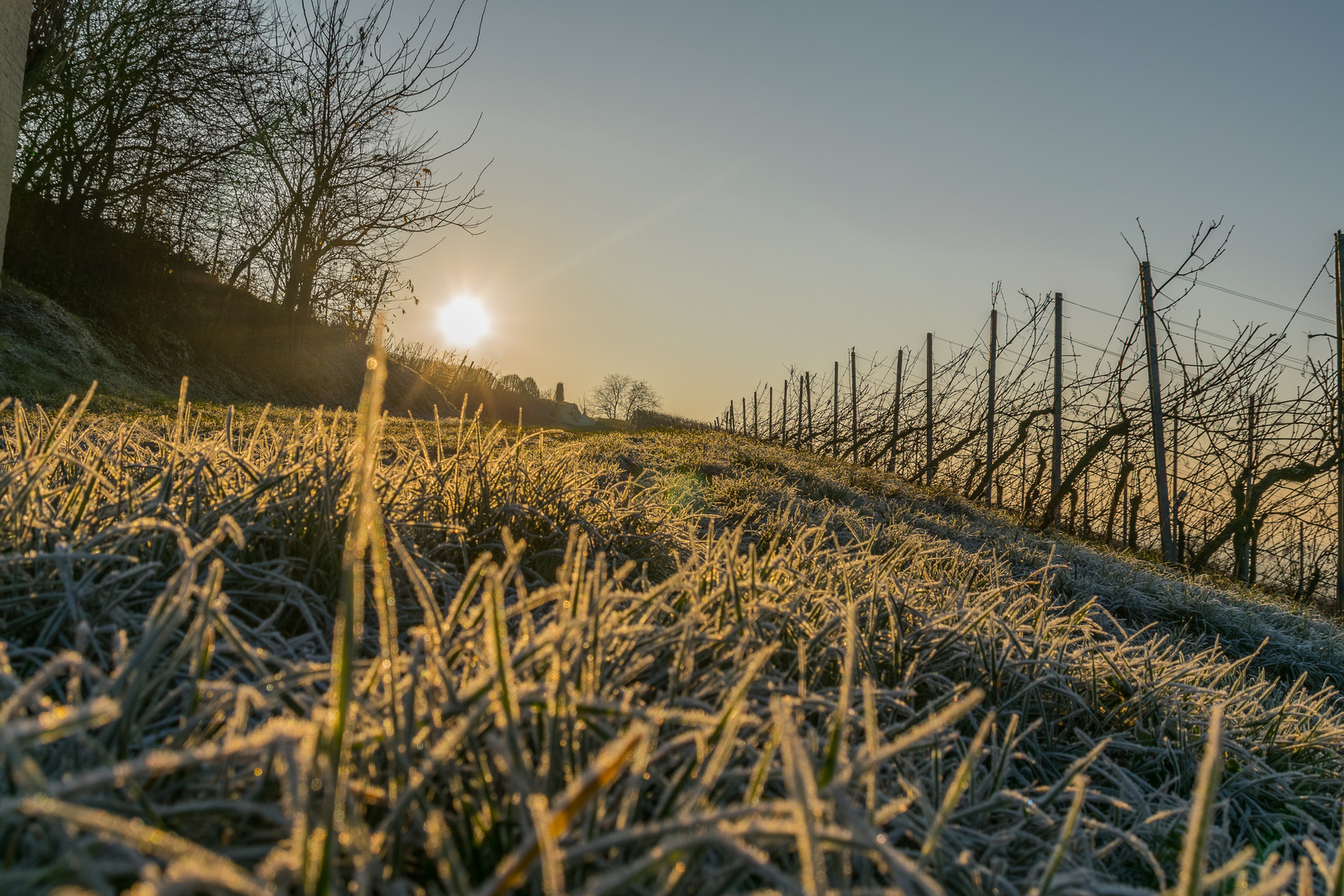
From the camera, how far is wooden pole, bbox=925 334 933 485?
1375cm

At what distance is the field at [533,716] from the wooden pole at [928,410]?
12.3 metres

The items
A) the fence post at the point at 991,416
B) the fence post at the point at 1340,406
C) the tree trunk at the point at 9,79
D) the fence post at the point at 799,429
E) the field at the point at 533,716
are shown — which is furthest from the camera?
the fence post at the point at 799,429

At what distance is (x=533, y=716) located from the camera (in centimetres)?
78

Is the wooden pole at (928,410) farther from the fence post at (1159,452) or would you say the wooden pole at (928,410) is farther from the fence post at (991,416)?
the fence post at (1159,452)

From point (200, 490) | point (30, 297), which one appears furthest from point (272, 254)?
point (200, 490)

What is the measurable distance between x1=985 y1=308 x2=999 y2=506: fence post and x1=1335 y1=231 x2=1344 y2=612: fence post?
15.2ft

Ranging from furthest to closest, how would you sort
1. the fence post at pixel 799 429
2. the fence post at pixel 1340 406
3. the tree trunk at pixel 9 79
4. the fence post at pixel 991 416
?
1. the fence post at pixel 799 429
2. the fence post at pixel 991 416
3. the fence post at pixel 1340 406
4. the tree trunk at pixel 9 79

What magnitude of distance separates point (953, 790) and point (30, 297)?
32.8 ft

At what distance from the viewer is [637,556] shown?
1.93 m

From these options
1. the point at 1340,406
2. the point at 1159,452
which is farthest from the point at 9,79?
the point at 1340,406

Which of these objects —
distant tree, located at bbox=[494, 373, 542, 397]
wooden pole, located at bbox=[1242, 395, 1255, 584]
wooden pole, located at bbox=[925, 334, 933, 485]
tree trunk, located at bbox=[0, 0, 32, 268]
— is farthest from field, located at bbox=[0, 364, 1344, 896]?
distant tree, located at bbox=[494, 373, 542, 397]

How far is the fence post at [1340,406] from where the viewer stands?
8.05m

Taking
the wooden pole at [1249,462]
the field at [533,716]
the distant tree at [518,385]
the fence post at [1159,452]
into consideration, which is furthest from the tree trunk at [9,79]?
the distant tree at [518,385]

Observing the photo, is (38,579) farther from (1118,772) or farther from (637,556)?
(1118,772)
